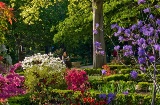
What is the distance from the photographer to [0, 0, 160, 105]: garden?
8.89m

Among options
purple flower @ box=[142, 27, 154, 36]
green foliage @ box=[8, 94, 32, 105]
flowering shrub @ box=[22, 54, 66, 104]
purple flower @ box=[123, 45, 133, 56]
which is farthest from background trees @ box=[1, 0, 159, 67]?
purple flower @ box=[142, 27, 154, 36]

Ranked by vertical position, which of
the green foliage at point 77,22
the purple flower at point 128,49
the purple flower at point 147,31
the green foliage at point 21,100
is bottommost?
the green foliage at point 21,100

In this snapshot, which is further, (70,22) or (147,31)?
(70,22)

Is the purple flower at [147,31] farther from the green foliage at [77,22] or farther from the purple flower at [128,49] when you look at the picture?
the green foliage at [77,22]

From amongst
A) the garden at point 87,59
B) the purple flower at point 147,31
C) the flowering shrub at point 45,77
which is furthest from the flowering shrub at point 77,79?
the purple flower at point 147,31

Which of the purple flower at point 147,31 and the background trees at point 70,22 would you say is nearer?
the purple flower at point 147,31

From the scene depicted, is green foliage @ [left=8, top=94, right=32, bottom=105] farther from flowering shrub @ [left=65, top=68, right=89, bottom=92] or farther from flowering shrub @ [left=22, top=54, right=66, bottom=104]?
flowering shrub @ [left=65, top=68, right=89, bottom=92]

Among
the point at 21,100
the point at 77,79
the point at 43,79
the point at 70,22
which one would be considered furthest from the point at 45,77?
the point at 70,22

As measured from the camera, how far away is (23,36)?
143 ft

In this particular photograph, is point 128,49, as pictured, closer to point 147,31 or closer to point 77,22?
point 147,31

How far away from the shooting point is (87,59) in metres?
47.6

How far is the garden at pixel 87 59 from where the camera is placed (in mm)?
8893

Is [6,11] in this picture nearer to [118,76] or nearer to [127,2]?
[118,76]

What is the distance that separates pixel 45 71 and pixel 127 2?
1693 centimetres
